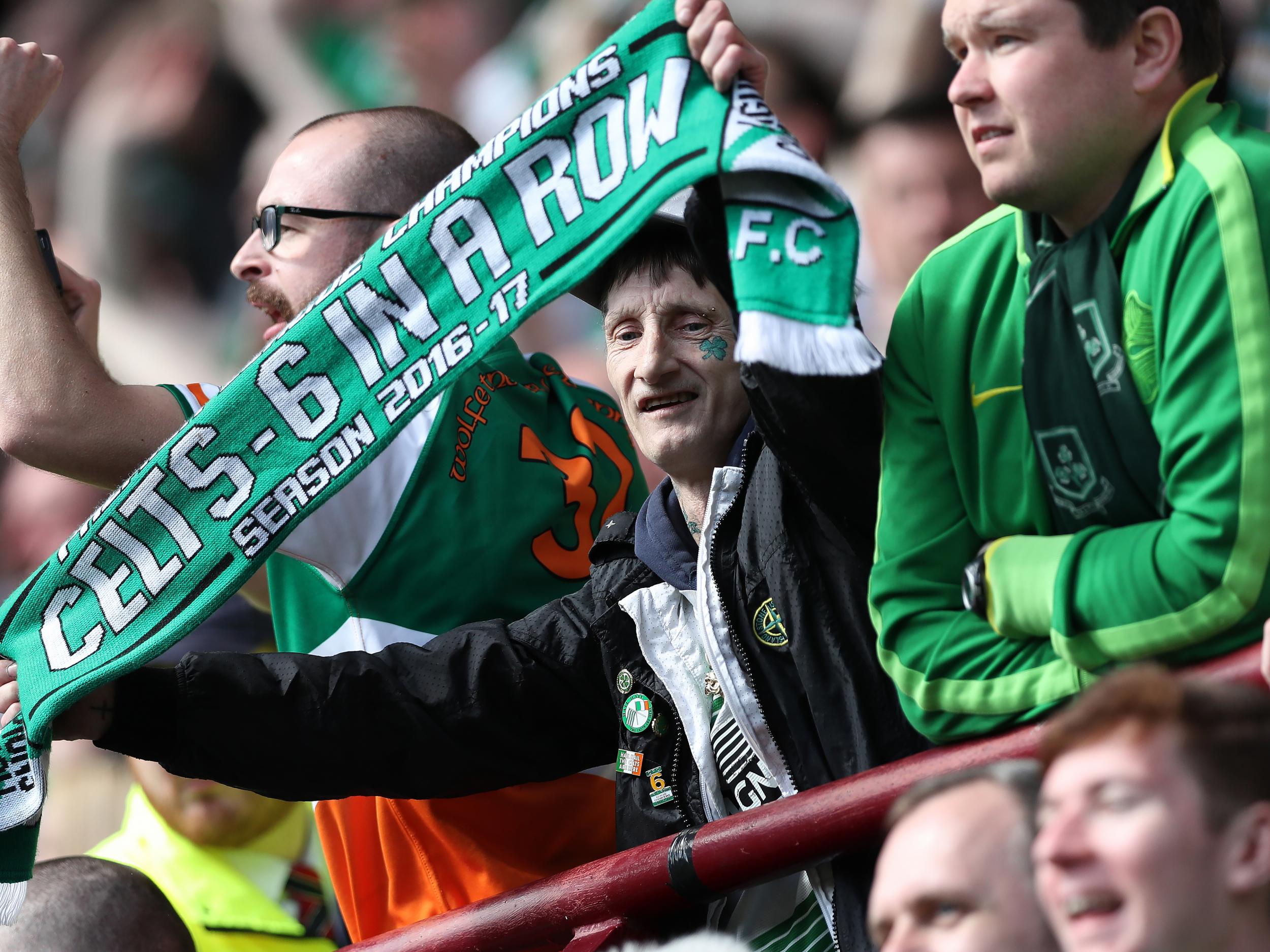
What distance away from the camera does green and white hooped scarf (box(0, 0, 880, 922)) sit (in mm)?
1789

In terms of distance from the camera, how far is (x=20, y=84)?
96.0 inches

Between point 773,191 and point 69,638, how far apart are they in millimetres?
1108

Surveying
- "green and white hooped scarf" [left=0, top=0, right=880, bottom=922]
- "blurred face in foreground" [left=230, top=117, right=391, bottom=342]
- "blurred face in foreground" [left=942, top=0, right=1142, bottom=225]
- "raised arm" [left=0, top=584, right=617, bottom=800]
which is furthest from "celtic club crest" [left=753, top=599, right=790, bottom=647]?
"blurred face in foreground" [left=230, top=117, right=391, bottom=342]

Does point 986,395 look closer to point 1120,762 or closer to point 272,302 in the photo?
point 1120,762

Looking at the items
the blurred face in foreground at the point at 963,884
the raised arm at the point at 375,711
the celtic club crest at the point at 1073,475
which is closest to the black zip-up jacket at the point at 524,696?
the raised arm at the point at 375,711

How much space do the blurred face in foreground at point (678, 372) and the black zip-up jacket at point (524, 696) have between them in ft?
0.42

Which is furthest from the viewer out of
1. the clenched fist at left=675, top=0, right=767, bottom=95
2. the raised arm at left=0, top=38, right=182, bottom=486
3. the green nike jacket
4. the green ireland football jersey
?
the green ireland football jersey

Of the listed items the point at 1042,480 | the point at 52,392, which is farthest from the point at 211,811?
the point at 1042,480

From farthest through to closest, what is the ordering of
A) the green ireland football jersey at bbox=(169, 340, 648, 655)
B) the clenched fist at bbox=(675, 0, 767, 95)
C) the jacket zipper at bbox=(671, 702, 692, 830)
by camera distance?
the green ireland football jersey at bbox=(169, 340, 648, 655) → the jacket zipper at bbox=(671, 702, 692, 830) → the clenched fist at bbox=(675, 0, 767, 95)

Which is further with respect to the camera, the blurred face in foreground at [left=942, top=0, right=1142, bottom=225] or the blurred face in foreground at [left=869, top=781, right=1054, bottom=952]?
the blurred face in foreground at [left=942, top=0, right=1142, bottom=225]

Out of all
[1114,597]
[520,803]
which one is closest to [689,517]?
[520,803]

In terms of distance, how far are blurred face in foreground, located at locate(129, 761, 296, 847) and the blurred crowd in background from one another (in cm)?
38

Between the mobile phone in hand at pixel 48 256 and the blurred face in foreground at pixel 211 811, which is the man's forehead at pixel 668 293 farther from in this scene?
the blurred face in foreground at pixel 211 811

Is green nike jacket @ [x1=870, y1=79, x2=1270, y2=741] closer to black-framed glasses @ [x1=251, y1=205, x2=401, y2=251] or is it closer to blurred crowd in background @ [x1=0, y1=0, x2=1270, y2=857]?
black-framed glasses @ [x1=251, y1=205, x2=401, y2=251]
